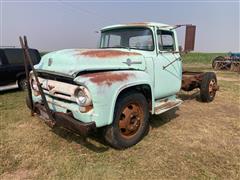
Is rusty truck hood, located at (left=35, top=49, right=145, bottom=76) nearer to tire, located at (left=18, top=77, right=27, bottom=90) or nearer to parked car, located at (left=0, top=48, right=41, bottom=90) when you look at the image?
parked car, located at (left=0, top=48, right=41, bottom=90)

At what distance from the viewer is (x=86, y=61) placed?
3572mm

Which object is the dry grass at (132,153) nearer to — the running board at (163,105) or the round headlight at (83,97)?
the running board at (163,105)

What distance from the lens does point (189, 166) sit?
3473 mm

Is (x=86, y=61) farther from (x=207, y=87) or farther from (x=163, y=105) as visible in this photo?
(x=207, y=87)

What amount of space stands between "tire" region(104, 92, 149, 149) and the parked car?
21.3 feet

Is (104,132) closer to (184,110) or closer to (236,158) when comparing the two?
(236,158)

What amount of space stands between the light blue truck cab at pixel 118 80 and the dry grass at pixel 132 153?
40cm

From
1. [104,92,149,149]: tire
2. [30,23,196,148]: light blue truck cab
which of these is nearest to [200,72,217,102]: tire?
[30,23,196,148]: light blue truck cab

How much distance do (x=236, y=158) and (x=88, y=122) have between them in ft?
8.01

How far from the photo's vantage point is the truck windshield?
15.2 feet

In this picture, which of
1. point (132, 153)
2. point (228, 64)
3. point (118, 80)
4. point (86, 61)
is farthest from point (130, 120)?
point (228, 64)

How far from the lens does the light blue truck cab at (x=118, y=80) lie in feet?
10.7

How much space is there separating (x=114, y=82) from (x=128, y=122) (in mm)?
875

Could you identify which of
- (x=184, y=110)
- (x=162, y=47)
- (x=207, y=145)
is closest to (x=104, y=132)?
(x=207, y=145)
